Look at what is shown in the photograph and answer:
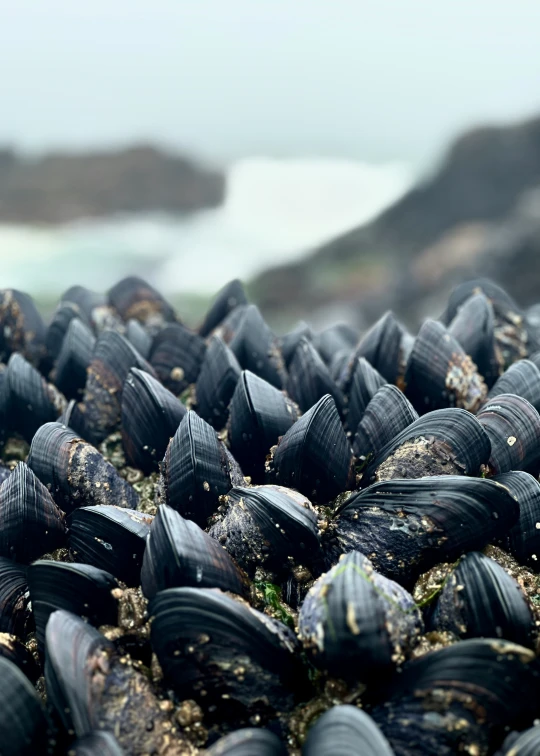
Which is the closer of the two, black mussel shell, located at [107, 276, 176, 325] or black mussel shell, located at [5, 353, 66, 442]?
black mussel shell, located at [5, 353, 66, 442]

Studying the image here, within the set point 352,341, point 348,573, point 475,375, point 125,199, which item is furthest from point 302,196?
point 348,573

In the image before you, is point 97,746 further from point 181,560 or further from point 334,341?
point 334,341

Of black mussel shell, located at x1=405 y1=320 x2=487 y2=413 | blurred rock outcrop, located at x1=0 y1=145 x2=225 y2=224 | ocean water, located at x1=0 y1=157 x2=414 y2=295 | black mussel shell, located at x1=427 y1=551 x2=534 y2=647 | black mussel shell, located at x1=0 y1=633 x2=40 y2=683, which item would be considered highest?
blurred rock outcrop, located at x1=0 y1=145 x2=225 y2=224

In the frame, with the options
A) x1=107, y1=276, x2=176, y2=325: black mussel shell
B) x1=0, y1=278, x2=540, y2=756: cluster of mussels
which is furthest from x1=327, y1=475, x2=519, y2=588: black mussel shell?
x1=107, y1=276, x2=176, y2=325: black mussel shell

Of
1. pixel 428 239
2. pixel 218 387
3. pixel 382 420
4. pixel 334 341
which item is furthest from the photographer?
pixel 428 239

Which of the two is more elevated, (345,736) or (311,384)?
(311,384)

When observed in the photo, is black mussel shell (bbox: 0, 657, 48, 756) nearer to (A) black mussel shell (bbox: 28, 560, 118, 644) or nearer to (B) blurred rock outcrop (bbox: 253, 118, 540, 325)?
(A) black mussel shell (bbox: 28, 560, 118, 644)

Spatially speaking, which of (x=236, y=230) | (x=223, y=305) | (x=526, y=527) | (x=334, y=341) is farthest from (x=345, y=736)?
(x=236, y=230)
